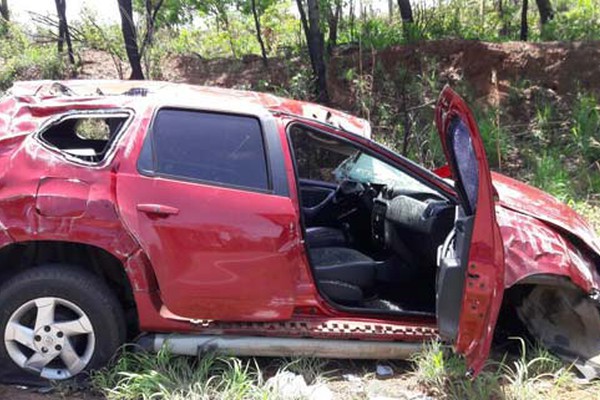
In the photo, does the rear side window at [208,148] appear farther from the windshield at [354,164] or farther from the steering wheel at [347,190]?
the steering wheel at [347,190]

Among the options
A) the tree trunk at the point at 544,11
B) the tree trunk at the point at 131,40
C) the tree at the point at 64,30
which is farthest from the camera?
the tree trunk at the point at 544,11

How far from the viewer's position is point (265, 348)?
3523 mm

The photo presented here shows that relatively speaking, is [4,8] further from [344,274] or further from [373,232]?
[344,274]

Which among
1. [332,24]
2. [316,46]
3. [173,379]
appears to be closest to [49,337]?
[173,379]

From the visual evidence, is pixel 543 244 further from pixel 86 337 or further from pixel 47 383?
pixel 47 383

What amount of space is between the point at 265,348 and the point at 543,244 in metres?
1.72

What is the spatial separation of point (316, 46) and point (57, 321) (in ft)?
22.2

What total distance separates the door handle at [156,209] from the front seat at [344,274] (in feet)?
2.99

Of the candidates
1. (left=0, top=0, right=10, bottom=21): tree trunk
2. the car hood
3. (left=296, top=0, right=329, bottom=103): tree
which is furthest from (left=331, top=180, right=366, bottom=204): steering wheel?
(left=0, top=0, right=10, bottom=21): tree trunk

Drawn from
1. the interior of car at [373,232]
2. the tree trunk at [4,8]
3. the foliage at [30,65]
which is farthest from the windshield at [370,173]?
the tree trunk at [4,8]

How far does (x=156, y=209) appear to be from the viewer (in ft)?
10.8

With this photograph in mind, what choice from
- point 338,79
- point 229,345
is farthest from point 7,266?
point 338,79

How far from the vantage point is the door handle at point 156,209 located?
328 centimetres

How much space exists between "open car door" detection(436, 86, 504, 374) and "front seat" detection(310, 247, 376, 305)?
673mm
